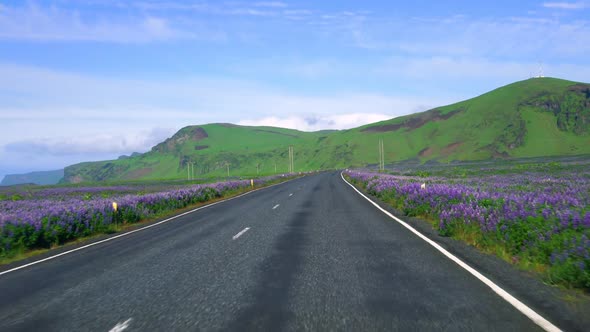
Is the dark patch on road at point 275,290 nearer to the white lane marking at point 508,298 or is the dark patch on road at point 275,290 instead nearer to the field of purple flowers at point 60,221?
the white lane marking at point 508,298

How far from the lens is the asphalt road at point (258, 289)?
15.6ft

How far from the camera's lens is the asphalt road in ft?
15.6

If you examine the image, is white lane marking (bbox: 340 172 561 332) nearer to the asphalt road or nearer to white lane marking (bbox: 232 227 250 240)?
the asphalt road

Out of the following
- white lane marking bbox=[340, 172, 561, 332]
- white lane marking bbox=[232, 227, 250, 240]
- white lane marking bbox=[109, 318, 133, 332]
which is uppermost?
white lane marking bbox=[109, 318, 133, 332]

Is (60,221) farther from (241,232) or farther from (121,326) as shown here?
(121,326)

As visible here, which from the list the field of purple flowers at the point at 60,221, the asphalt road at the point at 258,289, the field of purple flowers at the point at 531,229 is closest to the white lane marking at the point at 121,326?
the asphalt road at the point at 258,289

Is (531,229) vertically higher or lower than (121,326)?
higher

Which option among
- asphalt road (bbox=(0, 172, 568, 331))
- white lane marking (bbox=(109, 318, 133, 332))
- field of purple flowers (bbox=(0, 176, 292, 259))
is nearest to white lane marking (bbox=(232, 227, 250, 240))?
asphalt road (bbox=(0, 172, 568, 331))

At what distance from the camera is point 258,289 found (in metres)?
6.02

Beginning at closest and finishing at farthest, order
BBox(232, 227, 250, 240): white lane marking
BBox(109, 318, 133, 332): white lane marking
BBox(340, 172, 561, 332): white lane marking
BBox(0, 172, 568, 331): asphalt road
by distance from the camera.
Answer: BBox(340, 172, 561, 332): white lane marking
BBox(109, 318, 133, 332): white lane marking
BBox(0, 172, 568, 331): asphalt road
BBox(232, 227, 250, 240): white lane marking

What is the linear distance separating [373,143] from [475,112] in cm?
4385

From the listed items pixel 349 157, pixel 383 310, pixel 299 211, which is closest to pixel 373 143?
pixel 349 157

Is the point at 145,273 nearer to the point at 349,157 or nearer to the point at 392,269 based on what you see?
the point at 392,269

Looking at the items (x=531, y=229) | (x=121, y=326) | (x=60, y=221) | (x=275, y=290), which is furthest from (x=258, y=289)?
A: (x=60, y=221)
